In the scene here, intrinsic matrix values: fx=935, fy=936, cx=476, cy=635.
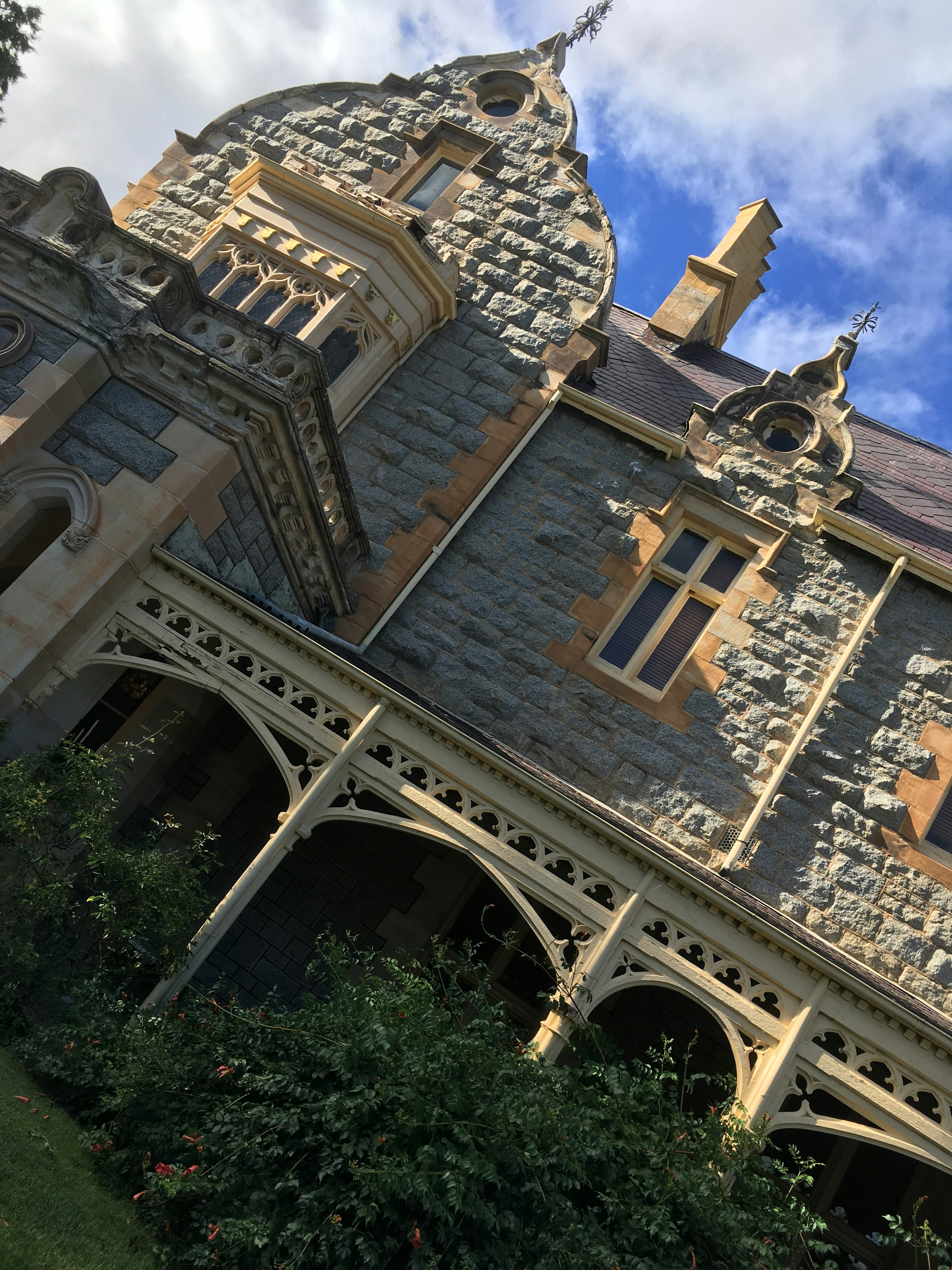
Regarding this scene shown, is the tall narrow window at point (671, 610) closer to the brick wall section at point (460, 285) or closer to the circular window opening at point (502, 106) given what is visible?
the brick wall section at point (460, 285)

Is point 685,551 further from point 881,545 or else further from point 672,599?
point 881,545

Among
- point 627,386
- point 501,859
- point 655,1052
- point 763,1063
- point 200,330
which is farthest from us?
point 627,386

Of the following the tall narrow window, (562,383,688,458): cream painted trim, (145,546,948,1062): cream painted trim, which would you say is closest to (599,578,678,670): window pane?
the tall narrow window

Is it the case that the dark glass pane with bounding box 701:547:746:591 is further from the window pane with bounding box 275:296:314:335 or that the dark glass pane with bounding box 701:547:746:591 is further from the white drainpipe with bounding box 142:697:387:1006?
the window pane with bounding box 275:296:314:335

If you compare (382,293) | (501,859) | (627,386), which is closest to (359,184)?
(382,293)

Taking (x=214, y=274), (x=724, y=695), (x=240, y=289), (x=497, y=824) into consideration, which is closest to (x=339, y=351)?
(x=240, y=289)

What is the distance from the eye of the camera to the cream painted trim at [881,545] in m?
10.4

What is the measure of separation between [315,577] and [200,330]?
2732 mm

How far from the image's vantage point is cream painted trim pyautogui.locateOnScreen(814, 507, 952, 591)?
1041 cm

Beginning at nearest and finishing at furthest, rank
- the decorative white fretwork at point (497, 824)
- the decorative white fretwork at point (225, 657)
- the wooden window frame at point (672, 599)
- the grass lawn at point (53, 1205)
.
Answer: the grass lawn at point (53, 1205) < the decorative white fretwork at point (497, 824) < the decorative white fretwork at point (225, 657) < the wooden window frame at point (672, 599)

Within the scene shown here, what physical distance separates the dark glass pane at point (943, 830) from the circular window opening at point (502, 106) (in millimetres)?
11062

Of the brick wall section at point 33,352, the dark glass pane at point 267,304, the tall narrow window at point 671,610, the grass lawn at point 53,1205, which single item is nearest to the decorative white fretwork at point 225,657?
the brick wall section at point 33,352

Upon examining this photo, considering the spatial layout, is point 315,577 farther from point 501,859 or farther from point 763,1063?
point 763,1063

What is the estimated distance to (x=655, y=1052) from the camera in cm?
630
